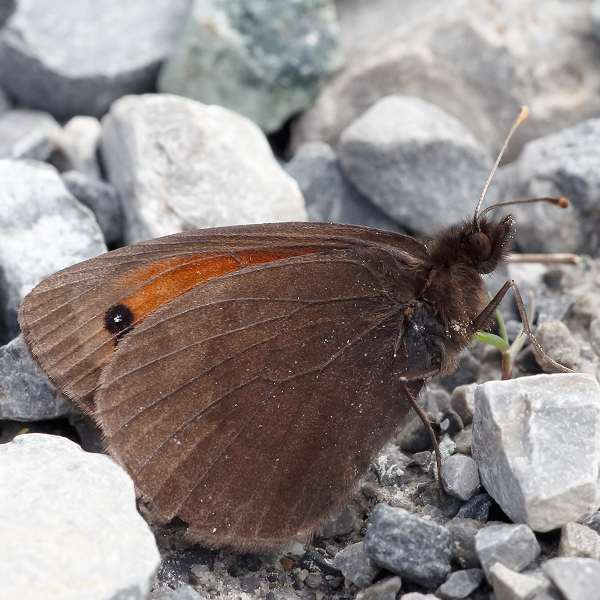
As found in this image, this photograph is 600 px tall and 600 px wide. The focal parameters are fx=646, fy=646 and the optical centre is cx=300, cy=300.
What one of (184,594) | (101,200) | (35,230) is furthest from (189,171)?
(184,594)

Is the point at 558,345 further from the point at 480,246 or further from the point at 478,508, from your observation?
the point at 478,508

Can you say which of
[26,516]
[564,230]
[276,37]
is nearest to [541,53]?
[564,230]

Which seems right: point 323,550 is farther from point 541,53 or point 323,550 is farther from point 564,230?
point 541,53

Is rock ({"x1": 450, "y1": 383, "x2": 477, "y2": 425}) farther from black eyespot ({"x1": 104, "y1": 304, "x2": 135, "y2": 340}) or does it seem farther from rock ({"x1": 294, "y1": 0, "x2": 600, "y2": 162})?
rock ({"x1": 294, "y1": 0, "x2": 600, "y2": 162})

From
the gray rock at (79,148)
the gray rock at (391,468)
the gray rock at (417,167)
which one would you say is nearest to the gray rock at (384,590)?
the gray rock at (391,468)

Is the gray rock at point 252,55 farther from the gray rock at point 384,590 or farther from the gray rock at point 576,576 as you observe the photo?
the gray rock at point 576,576

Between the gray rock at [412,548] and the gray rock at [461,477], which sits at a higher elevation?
the gray rock at [412,548]
